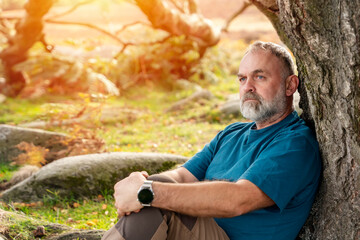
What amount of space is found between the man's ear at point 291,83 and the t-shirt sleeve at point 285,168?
0.46 metres

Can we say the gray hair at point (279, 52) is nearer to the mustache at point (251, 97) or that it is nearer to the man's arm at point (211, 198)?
the mustache at point (251, 97)

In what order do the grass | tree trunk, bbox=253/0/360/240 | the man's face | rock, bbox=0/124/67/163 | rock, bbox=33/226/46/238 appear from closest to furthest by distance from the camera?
tree trunk, bbox=253/0/360/240
the man's face
rock, bbox=33/226/46/238
the grass
rock, bbox=0/124/67/163

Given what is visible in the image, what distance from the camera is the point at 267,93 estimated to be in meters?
2.91

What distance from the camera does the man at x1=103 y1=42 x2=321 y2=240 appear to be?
2348mm

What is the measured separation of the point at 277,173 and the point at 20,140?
492cm

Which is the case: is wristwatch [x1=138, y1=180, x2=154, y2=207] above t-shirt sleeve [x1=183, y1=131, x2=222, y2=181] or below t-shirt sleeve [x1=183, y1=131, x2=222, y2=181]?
above

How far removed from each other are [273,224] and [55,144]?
454cm

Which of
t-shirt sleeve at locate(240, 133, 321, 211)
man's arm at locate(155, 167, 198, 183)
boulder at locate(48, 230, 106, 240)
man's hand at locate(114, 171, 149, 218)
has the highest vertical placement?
t-shirt sleeve at locate(240, 133, 321, 211)

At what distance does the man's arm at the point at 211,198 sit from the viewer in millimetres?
2318

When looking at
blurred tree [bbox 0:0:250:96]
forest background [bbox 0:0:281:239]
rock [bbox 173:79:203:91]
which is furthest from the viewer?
rock [bbox 173:79:203:91]

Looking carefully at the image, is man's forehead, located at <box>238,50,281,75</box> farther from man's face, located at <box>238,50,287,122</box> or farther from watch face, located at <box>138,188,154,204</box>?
watch face, located at <box>138,188,154,204</box>

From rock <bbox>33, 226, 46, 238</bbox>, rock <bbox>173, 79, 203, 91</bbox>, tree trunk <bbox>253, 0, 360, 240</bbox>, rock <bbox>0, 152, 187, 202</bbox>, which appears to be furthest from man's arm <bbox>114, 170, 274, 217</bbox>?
rock <bbox>173, 79, 203, 91</bbox>

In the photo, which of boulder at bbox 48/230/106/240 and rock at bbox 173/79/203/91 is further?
rock at bbox 173/79/203/91

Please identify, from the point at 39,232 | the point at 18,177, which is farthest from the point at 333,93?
the point at 18,177
